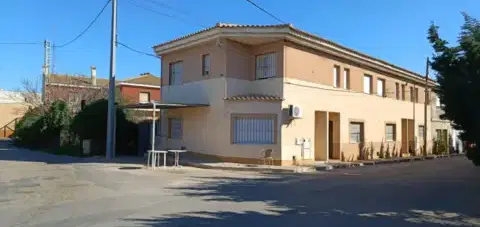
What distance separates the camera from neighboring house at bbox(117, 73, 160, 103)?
4050cm

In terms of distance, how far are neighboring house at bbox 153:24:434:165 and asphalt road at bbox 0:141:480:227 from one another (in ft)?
12.9

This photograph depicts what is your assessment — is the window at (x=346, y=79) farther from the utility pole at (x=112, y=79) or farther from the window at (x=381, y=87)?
the utility pole at (x=112, y=79)

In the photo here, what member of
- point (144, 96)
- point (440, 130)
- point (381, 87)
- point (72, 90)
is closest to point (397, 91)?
point (381, 87)

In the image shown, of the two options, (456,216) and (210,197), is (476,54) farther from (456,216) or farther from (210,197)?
(210,197)

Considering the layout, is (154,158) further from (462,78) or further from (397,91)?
(397,91)

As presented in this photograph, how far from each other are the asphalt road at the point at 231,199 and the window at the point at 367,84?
1008cm

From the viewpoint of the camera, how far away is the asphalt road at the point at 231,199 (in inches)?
314

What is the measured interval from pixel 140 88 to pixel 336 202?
111 ft

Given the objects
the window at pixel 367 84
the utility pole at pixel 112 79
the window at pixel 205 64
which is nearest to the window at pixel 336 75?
the window at pixel 367 84

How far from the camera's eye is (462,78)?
364 inches

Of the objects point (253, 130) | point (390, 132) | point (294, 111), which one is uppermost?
point (294, 111)

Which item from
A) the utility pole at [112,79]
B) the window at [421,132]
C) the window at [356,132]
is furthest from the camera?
the window at [421,132]

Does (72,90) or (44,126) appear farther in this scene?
(72,90)

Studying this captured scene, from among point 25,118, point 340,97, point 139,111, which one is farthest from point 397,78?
point 25,118
